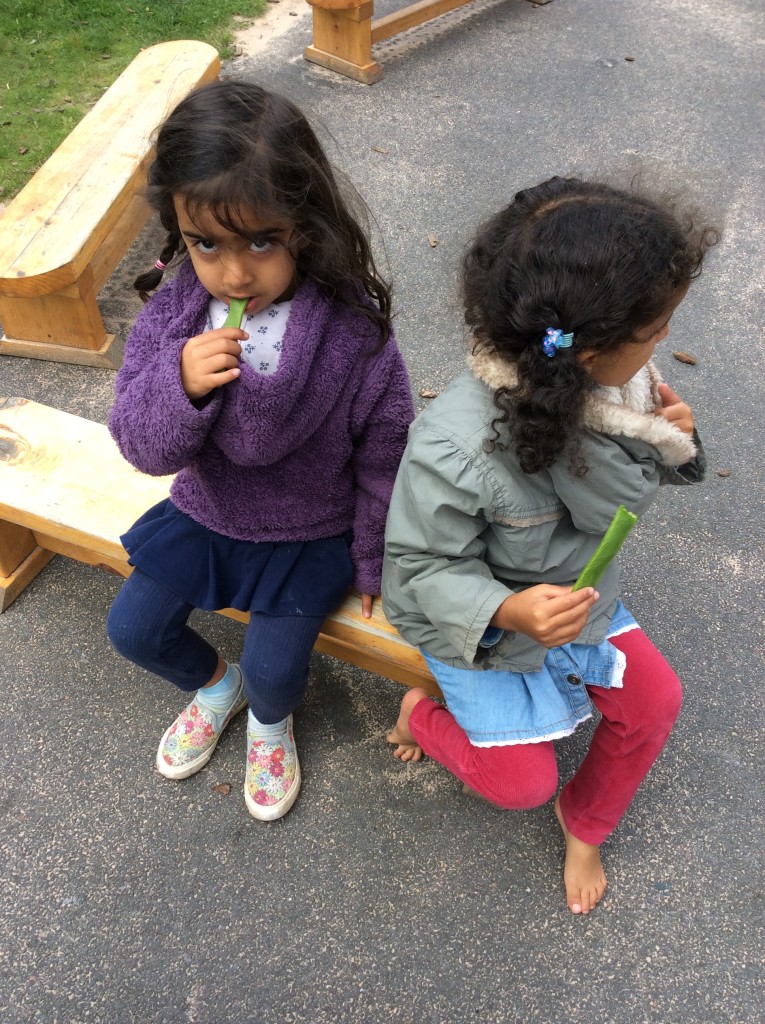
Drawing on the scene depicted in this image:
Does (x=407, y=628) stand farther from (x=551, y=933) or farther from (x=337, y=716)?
(x=551, y=933)

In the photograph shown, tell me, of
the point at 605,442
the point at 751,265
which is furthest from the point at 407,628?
the point at 751,265

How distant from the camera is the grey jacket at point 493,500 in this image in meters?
1.48

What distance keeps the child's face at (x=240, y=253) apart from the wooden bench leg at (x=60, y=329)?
162cm

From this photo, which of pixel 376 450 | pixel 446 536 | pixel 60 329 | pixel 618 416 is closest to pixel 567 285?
pixel 618 416

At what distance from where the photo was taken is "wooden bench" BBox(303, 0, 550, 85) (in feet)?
14.2

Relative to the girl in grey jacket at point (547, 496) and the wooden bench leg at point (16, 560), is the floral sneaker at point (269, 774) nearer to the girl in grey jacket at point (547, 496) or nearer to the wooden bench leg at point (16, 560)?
the girl in grey jacket at point (547, 496)

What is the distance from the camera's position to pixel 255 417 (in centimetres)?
158

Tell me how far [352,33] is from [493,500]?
3887 millimetres

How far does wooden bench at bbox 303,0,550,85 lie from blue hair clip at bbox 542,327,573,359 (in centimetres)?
361

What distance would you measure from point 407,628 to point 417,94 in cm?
379

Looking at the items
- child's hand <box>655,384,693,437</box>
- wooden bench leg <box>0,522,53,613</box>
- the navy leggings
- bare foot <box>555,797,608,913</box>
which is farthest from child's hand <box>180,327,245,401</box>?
bare foot <box>555,797,608,913</box>

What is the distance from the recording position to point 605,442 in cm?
148

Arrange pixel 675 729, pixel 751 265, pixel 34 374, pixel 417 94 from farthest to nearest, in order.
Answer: pixel 417 94
pixel 751 265
pixel 34 374
pixel 675 729

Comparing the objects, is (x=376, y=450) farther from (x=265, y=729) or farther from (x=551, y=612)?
(x=265, y=729)
